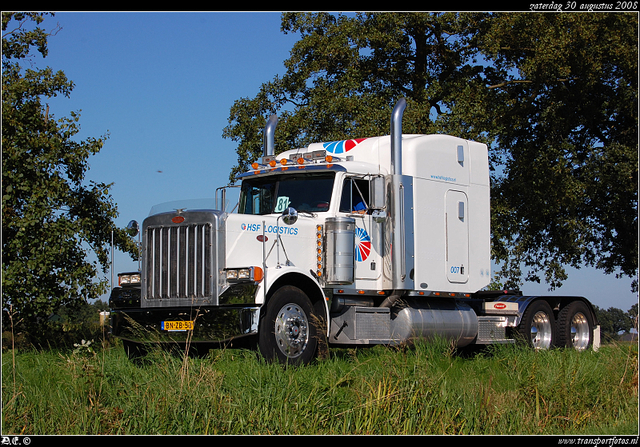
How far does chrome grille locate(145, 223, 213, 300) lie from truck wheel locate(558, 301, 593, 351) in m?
8.10

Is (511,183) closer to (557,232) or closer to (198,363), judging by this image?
(557,232)

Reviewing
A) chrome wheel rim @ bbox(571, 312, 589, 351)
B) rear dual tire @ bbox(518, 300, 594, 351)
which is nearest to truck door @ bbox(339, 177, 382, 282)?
rear dual tire @ bbox(518, 300, 594, 351)

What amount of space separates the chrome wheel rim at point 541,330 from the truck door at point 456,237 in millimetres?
2172

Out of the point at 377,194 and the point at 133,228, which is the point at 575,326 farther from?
the point at 133,228

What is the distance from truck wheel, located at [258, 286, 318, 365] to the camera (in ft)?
32.4

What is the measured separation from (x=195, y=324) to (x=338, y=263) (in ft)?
7.61

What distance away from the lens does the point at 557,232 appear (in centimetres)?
2280

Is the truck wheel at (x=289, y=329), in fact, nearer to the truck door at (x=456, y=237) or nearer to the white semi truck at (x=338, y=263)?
A: the white semi truck at (x=338, y=263)

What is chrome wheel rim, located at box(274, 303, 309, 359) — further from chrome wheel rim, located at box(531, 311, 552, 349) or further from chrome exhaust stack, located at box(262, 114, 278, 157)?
chrome wheel rim, located at box(531, 311, 552, 349)

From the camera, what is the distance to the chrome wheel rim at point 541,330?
1491 cm

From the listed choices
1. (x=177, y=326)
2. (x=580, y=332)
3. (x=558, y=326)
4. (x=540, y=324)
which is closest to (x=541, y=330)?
(x=540, y=324)

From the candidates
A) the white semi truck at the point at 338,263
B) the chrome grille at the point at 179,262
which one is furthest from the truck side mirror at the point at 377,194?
the chrome grille at the point at 179,262

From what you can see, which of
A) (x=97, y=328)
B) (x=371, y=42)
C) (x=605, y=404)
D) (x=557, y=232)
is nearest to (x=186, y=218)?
(x=605, y=404)

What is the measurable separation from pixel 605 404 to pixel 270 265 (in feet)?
14.9
